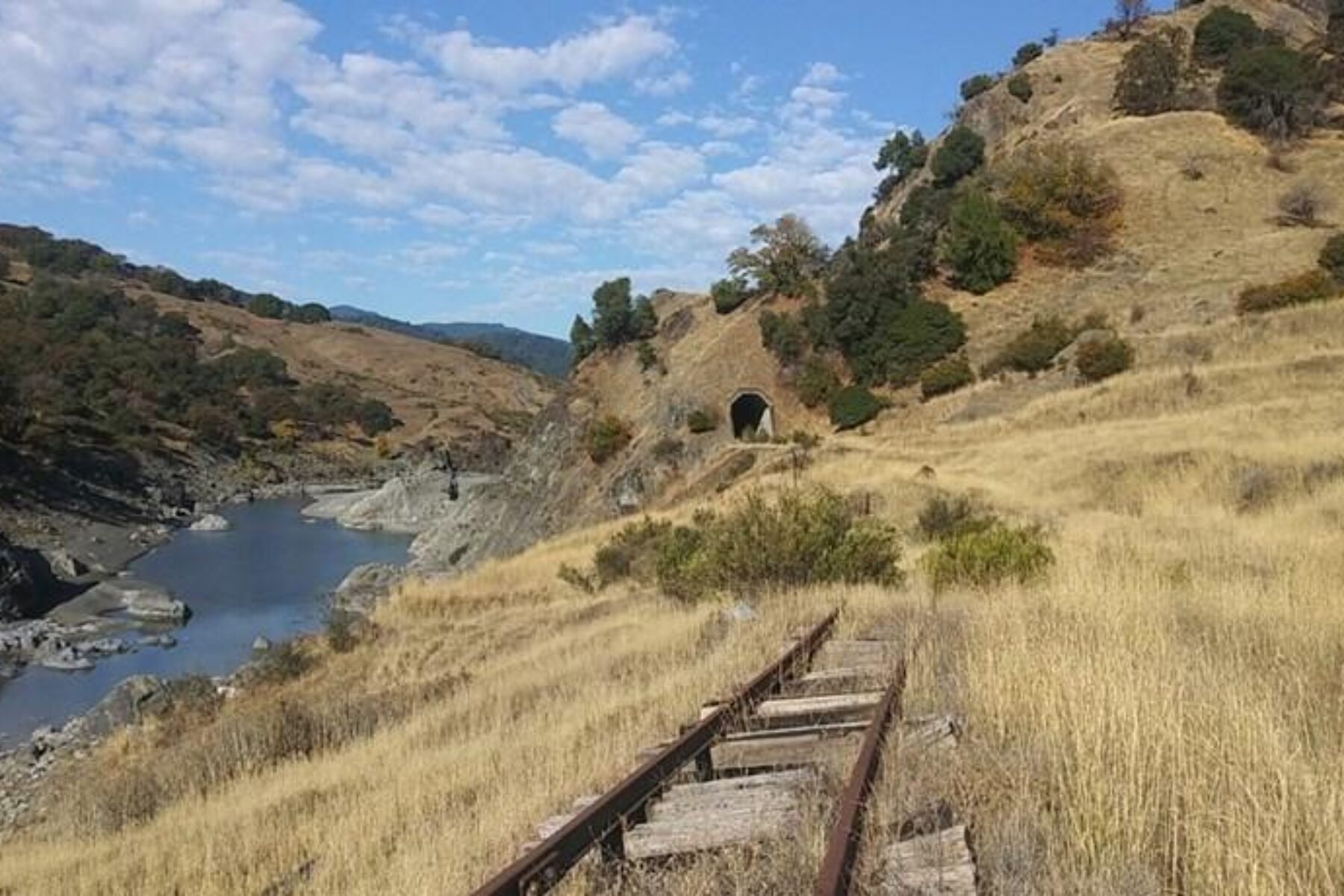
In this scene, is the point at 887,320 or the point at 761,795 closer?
the point at 761,795

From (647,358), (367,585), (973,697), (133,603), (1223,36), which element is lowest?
(133,603)

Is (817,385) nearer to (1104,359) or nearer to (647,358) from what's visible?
(647,358)

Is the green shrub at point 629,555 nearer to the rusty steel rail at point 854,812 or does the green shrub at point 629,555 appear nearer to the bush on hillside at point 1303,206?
the rusty steel rail at point 854,812

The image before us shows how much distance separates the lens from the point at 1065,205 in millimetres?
60594

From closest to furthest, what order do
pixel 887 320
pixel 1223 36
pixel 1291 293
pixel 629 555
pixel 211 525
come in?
pixel 629 555 → pixel 1291 293 → pixel 887 320 → pixel 1223 36 → pixel 211 525

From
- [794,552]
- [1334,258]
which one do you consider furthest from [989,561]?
[1334,258]

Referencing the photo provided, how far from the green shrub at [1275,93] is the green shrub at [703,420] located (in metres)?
34.1

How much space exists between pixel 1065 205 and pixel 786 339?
15.9 metres

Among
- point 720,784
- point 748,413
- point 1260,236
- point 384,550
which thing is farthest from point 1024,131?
point 720,784

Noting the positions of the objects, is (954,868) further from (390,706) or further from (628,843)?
(390,706)

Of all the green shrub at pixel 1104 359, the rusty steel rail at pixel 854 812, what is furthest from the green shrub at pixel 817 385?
the rusty steel rail at pixel 854 812

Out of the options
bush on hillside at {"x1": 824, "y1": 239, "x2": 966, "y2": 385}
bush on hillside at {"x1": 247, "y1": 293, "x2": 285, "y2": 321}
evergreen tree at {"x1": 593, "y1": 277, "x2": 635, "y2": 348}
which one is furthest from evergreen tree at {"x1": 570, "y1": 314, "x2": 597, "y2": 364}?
bush on hillside at {"x1": 247, "y1": 293, "x2": 285, "y2": 321}

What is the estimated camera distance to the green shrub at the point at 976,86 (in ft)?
284

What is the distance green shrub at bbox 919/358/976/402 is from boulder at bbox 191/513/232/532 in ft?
→ 156
